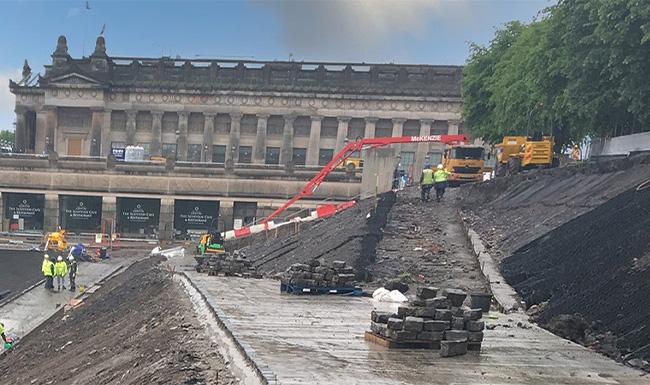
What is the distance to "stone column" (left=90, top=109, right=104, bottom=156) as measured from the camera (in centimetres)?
6462

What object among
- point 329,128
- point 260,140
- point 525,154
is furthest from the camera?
point 329,128

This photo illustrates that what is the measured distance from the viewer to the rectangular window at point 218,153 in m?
66.6

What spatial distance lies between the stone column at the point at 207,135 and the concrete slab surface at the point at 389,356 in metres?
54.8

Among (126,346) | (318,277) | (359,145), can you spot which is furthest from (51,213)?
(126,346)

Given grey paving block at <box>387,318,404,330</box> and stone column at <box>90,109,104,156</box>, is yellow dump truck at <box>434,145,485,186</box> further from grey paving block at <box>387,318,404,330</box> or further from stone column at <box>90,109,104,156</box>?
stone column at <box>90,109,104,156</box>

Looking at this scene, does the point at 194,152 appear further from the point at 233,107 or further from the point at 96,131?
the point at 96,131

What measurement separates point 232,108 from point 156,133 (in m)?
7.94

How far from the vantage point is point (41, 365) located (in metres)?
12.9

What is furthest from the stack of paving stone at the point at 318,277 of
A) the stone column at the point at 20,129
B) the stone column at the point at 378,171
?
the stone column at the point at 20,129

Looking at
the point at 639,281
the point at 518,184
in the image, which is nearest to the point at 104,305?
the point at 639,281

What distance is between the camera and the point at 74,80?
63188 mm

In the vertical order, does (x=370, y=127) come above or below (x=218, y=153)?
above

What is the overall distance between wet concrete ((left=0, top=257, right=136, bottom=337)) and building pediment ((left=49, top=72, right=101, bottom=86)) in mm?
37407

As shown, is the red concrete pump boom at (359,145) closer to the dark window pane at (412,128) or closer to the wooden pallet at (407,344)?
the dark window pane at (412,128)
